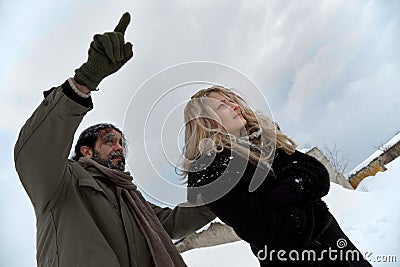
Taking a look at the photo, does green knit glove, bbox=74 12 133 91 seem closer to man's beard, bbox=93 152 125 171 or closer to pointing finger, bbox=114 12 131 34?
pointing finger, bbox=114 12 131 34

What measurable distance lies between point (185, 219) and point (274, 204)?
95 centimetres

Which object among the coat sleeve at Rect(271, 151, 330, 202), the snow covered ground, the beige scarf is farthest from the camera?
the snow covered ground

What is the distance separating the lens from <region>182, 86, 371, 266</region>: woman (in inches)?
53.8

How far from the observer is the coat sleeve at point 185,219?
7.11ft

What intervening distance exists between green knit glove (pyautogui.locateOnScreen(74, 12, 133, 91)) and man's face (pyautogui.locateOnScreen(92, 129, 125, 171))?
0.92m

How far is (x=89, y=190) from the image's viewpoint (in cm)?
192

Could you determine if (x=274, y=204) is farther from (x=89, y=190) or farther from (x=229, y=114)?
(x=89, y=190)

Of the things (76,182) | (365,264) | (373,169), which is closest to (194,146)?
(76,182)

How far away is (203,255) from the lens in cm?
560

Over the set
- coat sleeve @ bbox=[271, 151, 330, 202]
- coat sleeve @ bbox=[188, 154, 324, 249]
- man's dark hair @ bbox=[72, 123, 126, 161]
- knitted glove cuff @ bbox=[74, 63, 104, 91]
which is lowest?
coat sleeve @ bbox=[188, 154, 324, 249]

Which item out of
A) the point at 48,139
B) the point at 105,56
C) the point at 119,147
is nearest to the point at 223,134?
the point at 105,56

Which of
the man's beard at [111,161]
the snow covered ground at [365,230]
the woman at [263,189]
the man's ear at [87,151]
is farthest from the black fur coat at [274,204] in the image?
the snow covered ground at [365,230]

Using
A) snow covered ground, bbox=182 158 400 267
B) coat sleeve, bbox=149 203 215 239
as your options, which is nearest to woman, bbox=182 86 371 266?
coat sleeve, bbox=149 203 215 239

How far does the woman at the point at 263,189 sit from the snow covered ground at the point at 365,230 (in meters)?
1.84
